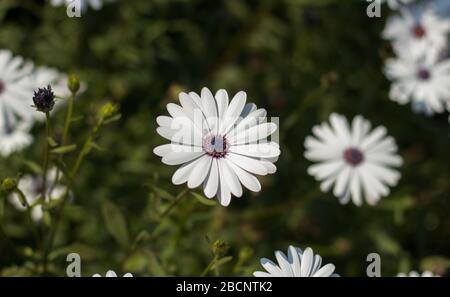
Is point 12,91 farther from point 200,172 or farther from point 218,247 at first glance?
point 218,247

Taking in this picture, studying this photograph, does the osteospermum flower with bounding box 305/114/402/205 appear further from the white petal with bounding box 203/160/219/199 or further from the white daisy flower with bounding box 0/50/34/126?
the white daisy flower with bounding box 0/50/34/126

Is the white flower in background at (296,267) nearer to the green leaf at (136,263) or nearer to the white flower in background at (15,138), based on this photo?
the green leaf at (136,263)

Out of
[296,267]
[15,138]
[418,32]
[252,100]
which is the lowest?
[296,267]

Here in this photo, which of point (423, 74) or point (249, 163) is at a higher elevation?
point (423, 74)

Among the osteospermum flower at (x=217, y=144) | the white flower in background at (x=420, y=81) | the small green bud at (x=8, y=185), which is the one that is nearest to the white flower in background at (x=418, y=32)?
the white flower in background at (x=420, y=81)

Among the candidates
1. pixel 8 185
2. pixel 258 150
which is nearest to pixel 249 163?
pixel 258 150

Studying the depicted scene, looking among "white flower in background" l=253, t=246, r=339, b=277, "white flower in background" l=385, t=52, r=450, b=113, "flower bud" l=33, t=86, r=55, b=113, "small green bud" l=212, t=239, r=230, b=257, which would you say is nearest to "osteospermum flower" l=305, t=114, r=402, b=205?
"white flower in background" l=385, t=52, r=450, b=113
